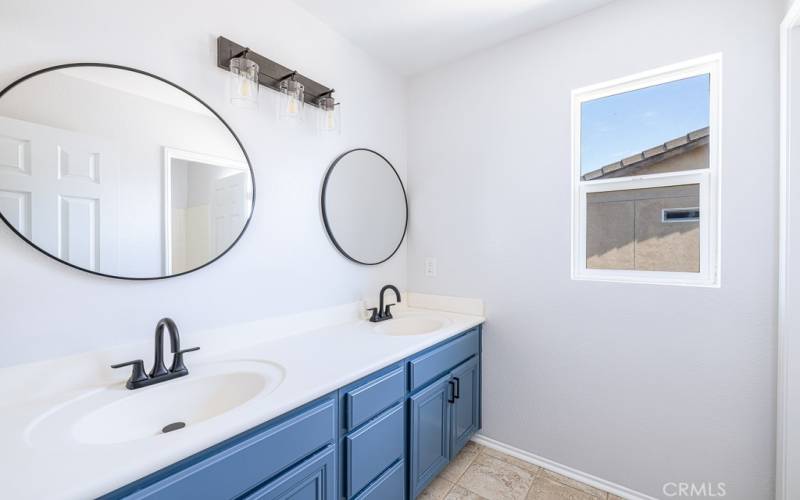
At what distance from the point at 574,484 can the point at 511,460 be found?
13.3 inches

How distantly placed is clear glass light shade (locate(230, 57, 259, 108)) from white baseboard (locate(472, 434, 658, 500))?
7.51 ft

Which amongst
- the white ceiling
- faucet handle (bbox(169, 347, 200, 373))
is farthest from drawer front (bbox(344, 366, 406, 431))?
the white ceiling

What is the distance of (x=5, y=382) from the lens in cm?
97

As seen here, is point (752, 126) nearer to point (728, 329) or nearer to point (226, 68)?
point (728, 329)

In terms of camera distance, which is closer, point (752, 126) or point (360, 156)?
point (752, 126)

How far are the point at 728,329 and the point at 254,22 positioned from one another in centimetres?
→ 252

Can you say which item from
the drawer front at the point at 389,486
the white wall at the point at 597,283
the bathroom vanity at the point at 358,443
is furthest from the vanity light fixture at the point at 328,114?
the drawer front at the point at 389,486

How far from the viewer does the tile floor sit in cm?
174

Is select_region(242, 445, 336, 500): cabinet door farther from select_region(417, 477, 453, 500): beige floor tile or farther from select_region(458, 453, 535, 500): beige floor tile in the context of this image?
select_region(458, 453, 535, 500): beige floor tile

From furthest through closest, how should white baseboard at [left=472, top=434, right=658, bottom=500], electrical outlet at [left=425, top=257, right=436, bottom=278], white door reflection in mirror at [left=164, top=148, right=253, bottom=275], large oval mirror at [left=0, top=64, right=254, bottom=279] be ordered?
electrical outlet at [left=425, top=257, right=436, bottom=278] → white baseboard at [left=472, top=434, right=658, bottom=500] → white door reflection in mirror at [left=164, top=148, right=253, bottom=275] → large oval mirror at [left=0, top=64, right=254, bottom=279]

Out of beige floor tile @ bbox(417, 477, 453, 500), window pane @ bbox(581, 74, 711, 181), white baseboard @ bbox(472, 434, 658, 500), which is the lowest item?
beige floor tile @ bbox(417, 477, 453, 500)

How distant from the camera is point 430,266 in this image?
2.39 meters

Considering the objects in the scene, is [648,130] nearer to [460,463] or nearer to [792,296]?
[792,296]

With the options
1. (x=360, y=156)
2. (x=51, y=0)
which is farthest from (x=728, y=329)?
(x=51, y=0)
